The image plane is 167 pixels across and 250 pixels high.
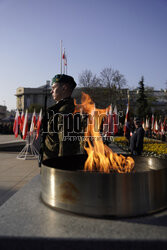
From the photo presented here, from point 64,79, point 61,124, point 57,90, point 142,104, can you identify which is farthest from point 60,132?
point 142,104

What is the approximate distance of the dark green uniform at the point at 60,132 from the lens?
247cm

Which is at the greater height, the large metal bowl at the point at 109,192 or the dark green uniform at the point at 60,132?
the dark green uniform at the point at 60,132

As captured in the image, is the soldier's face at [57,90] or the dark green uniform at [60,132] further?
the soldier's face at [57,90]

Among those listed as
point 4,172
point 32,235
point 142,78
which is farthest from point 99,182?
point 142,78

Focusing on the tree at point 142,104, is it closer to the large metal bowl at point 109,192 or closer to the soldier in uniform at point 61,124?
the soldier in uniform at point 61,124

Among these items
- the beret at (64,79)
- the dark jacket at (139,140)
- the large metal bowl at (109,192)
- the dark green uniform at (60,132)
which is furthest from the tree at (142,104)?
the large metal bowl at (109,192)

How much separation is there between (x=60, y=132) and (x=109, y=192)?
3.11 ft

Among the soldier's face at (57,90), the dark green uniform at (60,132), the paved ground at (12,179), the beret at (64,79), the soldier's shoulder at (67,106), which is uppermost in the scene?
the beret at (64,79)

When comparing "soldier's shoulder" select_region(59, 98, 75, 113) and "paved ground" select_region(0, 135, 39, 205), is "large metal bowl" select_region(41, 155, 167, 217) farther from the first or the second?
"paved ground" select_region(0, 135, 39, 205)

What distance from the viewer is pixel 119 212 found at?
1938 millimetres

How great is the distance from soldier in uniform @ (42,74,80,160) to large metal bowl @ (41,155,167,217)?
0.46m

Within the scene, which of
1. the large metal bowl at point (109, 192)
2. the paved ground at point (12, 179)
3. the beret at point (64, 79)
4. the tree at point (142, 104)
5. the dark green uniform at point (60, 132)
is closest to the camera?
the large metal bowl at point (109, 192)

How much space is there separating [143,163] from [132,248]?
5.67 feet

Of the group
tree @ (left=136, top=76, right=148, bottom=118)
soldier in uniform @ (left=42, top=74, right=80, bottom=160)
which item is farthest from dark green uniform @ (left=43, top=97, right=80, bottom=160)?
tree @ (left=136, top=76, right=148, bottom=118)
